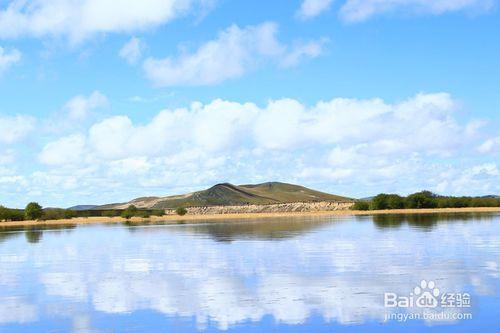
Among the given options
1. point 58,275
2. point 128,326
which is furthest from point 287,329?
point 58,275

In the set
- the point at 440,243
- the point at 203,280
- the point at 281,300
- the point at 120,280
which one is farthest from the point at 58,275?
the point at 440,243

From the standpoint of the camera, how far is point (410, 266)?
131ft

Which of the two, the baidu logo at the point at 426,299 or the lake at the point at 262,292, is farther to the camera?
the baidu logo at the point at 426,299

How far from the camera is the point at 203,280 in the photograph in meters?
36.3

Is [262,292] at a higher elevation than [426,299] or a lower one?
higher

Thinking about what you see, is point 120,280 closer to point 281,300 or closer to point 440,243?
point 281,300

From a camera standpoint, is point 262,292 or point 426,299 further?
point 262,292

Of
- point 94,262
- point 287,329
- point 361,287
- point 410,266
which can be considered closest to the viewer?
point 287,329

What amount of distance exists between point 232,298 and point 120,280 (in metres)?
10.9

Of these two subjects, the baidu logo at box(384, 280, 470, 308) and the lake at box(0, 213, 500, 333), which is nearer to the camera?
the lake at box(0, 213, 500, 333)

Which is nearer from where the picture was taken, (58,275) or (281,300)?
(281,300)

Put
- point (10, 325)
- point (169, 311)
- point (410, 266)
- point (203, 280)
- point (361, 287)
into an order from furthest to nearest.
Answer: point (410, 266) → point (203, 280) → point (361, 287) → point (169, 311) → point (10, 325)

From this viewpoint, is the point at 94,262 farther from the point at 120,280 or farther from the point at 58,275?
the point at 120,280

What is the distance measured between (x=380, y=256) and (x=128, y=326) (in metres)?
27.3
